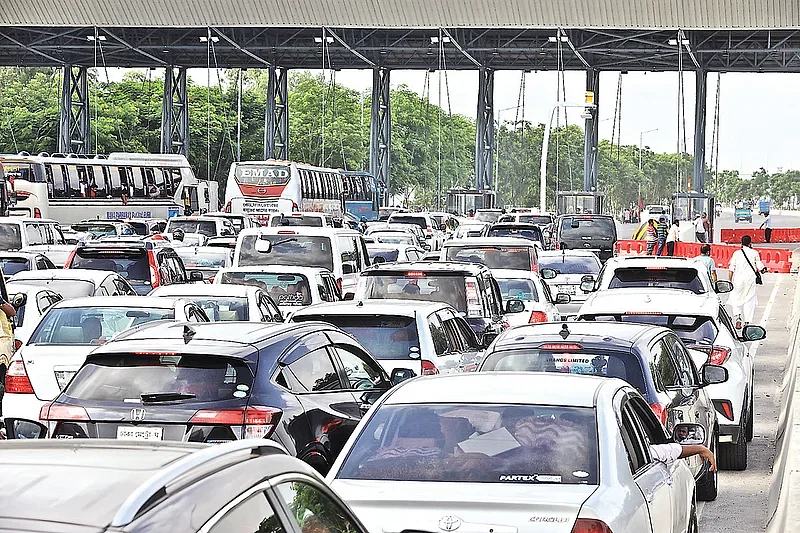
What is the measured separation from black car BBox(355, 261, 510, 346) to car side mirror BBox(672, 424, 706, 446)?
25.9 feet

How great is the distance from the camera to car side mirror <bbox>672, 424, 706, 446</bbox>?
24.7 feet

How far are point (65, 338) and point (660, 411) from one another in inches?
229

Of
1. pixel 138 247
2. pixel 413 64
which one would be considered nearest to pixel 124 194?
pixel 413 64

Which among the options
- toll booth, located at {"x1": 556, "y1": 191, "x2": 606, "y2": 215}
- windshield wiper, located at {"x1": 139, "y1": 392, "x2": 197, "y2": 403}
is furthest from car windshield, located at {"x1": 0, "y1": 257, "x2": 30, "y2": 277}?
toll booth, located at {"x1": 556, "y1": 191, "x2": 606, "y2": 215}

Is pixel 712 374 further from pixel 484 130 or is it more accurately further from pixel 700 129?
pixel 484 130

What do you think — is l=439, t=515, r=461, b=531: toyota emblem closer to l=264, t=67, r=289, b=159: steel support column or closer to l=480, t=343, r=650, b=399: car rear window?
l=480, t=343, r=650, b=399: car rear window

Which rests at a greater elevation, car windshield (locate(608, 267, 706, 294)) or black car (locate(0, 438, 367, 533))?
black car (locate(0, 438, 367, 533))

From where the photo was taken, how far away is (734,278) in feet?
77.4

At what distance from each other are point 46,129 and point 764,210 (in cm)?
8258

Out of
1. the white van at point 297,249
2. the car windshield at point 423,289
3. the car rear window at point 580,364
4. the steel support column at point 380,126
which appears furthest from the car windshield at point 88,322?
the steel support column at point 380,126

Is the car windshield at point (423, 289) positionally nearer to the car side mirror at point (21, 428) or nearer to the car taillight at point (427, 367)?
the car taillight at point (427, 367)

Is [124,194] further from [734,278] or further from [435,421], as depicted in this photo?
[435,421]

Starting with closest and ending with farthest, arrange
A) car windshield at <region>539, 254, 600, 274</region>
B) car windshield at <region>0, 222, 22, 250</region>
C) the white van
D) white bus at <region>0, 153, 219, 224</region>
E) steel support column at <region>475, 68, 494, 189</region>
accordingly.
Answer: the white van
car windshield at <region>539, 254, 600, 274</region>
car windshield at <region>0, 222, 22, 250</region>
white bus at <region>0, 153, 219, 224</region>
steel support column at <region>475, 68, 494, 189</region>

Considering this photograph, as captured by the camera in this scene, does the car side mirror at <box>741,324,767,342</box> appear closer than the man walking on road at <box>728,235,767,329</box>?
Yes
